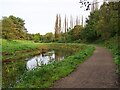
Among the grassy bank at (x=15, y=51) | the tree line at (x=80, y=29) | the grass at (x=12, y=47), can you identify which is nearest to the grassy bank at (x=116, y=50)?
the tree line at (x=80, y=29)

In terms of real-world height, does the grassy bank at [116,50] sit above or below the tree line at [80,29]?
below

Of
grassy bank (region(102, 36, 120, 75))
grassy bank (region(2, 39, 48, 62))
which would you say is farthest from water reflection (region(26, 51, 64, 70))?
grassy bank (region(102, 36, 120, 75))

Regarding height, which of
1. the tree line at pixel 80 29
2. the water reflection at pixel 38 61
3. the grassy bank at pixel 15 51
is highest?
the tree line at pixel 80 29

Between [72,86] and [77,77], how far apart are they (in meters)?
2.42

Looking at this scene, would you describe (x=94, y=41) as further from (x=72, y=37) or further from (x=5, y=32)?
(x=5, y=32)

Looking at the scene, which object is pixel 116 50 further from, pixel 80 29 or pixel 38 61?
pixel 80 29

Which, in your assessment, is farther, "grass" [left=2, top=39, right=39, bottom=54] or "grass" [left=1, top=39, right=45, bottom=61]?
"grass" [left=2, top=39, right=39, bottom=54]

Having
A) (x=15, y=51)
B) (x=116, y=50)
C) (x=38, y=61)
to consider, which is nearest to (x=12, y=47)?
(x=15, y=51)

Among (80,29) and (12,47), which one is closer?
(12,47)

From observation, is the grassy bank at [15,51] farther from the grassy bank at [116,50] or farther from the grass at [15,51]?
the grassy bank at [116,50]

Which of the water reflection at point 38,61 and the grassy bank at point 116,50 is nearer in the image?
the grassy bank at point 116,50

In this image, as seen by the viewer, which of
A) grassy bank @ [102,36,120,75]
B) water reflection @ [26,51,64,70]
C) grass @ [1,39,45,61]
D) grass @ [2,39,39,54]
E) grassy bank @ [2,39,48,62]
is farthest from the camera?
grass @ [2,39,39,54]

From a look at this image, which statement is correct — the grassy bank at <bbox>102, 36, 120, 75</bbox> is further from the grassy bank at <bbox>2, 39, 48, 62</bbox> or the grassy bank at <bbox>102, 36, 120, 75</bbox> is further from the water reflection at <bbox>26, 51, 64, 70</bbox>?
the grassy bank at <bbox>2, 39, 48, 62</bbox>

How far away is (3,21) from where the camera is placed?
49062mm
